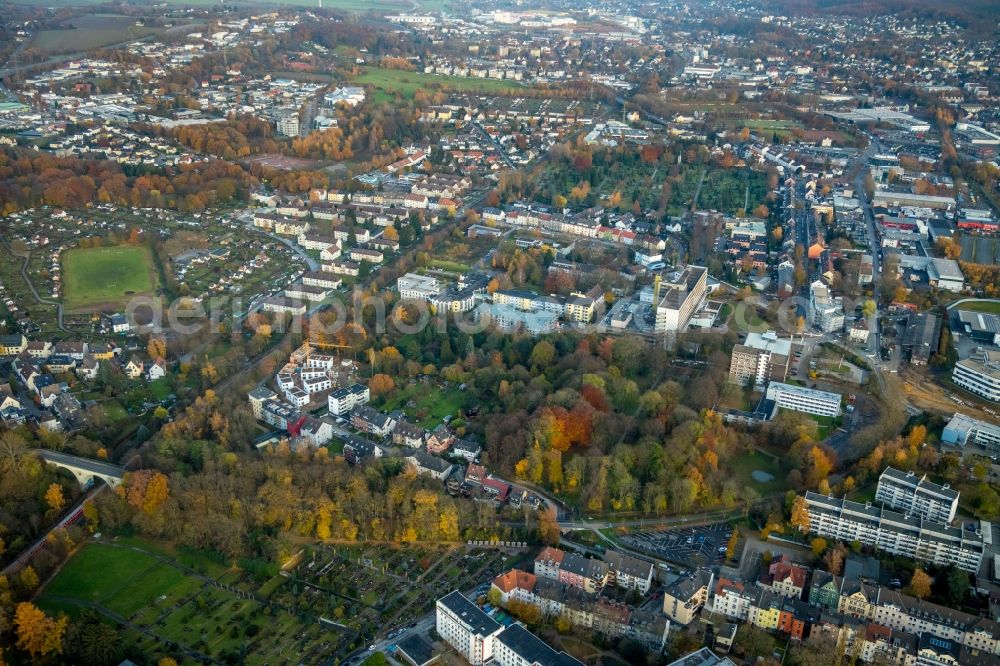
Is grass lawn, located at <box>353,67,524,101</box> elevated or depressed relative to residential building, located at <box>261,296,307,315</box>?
elevated

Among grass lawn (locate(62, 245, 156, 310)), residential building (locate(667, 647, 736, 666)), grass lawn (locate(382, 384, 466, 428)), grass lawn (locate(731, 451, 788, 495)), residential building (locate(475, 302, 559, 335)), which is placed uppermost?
residential building (locate(667, 647, 736, 666))

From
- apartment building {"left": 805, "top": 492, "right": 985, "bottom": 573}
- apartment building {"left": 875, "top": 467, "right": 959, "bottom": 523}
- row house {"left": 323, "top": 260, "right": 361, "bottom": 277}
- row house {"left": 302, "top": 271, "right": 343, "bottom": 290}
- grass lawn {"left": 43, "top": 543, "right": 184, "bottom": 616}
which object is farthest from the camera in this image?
row house {"left": 323, "top": 260, "right": 361, "bottom": 277}

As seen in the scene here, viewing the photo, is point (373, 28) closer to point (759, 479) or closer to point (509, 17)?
point (509, 17)

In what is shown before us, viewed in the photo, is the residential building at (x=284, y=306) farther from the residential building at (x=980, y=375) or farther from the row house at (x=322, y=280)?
the residential building at (x=980, y=375)

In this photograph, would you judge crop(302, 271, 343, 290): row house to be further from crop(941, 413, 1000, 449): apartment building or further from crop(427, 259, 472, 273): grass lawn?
crop(941, 413, 1000, 449): apartment building

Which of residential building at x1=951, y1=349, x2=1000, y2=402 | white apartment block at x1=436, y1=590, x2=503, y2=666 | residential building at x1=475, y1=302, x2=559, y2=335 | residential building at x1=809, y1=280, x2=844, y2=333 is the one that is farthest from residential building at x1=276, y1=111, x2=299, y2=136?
white apartment block at x1=436, y1=590, x2=503, y2=666

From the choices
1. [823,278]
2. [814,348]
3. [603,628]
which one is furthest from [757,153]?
[603,628]

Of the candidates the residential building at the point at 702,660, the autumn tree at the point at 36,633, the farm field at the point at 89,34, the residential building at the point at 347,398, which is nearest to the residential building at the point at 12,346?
the residential building at the point at 347,398

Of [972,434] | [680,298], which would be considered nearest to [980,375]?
[972,434]
